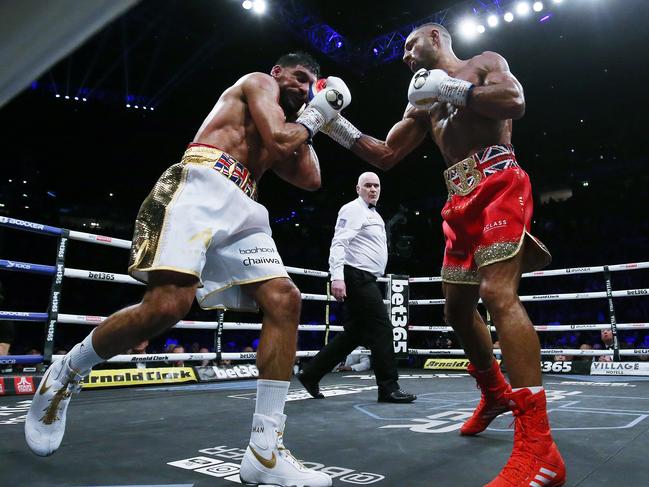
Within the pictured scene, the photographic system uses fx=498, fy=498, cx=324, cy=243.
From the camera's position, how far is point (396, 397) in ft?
9.86

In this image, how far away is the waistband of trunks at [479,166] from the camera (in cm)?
183

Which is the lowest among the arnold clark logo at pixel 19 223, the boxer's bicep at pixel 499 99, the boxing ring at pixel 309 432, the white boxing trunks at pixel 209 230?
the boxing ring at pixel 309 432

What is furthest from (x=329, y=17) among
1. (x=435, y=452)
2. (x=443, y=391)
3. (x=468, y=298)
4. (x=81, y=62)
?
(x=435, y=452)

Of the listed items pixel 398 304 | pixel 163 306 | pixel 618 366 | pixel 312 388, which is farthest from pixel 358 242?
pixel 618 366

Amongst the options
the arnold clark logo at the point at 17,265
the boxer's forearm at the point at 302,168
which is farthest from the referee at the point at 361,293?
the arnold clark logo at the point at 17,265

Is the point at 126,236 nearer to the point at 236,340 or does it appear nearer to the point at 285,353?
the point at 236,340

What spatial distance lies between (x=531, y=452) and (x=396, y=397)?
165 cm

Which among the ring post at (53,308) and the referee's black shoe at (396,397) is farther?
the ring post at (53,308)

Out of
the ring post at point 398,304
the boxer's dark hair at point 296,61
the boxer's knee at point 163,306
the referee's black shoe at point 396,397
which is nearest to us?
the boxer's knee at point 163,306

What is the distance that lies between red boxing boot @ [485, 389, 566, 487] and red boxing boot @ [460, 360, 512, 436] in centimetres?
54

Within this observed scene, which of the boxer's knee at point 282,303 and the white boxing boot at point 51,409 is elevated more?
the boxer's knee at point 282,303

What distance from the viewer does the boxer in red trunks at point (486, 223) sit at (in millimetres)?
1479

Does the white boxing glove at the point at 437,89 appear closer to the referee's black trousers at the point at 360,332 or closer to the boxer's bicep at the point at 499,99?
the boxer's bicep at the point at 499,99

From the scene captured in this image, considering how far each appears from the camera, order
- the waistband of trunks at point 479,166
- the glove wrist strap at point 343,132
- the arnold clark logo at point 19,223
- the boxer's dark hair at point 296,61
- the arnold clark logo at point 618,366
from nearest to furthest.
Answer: the waistband of trunks at point 479,166 < the boxer's dark hair at point 296,61 < the glove wrist strap at point 343,132 < the arnold clark logo at point 19,223 < the arnold clark logo at point 618,366
